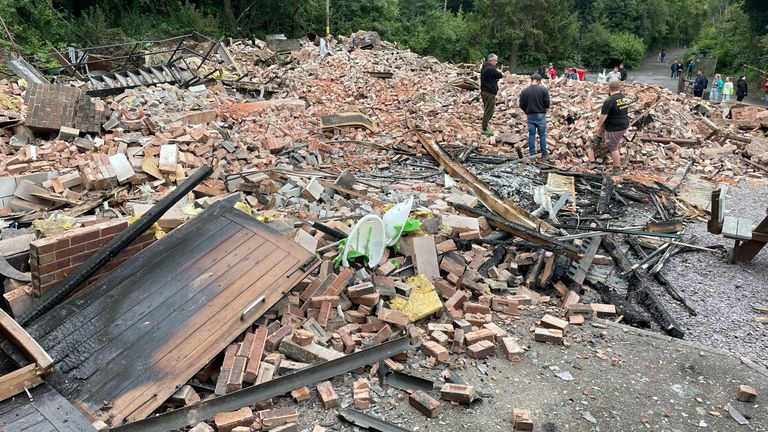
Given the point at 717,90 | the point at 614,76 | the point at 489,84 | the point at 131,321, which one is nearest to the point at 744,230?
the point at 489,84

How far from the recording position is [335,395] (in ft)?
12.0

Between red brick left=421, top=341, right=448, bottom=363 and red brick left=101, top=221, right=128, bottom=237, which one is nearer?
red brick left=421, top=341, right=448, bottom=363

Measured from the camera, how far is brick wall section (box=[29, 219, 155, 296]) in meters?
3.93

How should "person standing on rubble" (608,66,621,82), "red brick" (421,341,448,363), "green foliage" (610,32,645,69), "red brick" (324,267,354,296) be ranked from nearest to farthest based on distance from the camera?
"red brick" (421,341,448,363)
"red brick" (324,267,354,296)
"person standing on rubble" (608,66,621,82)
"green foliage" (610,32,645,69)

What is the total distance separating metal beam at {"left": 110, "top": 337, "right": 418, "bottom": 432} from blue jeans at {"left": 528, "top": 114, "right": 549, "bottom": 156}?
6.99 metres

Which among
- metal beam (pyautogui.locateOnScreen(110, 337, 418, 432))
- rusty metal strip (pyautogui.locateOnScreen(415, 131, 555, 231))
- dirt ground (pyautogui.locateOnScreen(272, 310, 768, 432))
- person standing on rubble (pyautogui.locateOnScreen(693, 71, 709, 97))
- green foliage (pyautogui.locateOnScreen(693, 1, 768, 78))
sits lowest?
dirt ground (pyautogui.locateOnScreen(272, 310, 768, 432))

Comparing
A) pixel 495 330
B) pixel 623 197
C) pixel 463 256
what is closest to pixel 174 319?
pixel 495 330

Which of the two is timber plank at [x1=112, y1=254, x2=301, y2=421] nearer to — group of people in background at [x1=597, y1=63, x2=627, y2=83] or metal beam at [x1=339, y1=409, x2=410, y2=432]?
metal beam at [x1=339, y1=409, x2=410, y2=432]

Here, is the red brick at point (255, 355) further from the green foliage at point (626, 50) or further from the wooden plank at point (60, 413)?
the green foliage at point (626, 50)

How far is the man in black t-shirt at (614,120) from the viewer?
9.34 meters

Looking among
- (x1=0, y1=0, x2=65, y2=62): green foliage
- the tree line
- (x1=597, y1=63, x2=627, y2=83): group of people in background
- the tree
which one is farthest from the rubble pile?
the tree

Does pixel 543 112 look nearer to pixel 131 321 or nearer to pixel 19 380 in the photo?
pixel 131 321

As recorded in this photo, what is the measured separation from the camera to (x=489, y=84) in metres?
11.1

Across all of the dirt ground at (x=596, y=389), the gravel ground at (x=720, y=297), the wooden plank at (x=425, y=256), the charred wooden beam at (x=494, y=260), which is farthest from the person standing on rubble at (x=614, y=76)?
the dirt ground at (x=596, y=389)
